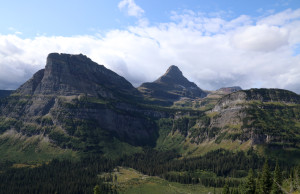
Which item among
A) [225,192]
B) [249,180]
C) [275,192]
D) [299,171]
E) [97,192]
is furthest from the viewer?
[299,171]

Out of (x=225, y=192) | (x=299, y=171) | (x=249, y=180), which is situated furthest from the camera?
(x=299, y=171)

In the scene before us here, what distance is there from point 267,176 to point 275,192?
9.24 metres

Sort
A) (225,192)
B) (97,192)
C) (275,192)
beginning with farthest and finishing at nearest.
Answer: (225,192) < (97,192) < (275,192)

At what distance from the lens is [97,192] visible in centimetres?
10162

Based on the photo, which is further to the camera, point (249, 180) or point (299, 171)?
point (299, 171)

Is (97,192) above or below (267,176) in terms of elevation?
below

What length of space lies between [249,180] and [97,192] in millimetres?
75315

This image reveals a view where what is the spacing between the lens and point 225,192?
11906 centimetres

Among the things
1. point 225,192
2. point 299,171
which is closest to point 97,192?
point 225,192

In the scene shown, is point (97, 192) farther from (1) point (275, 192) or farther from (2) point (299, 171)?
(2) point (299, 171)

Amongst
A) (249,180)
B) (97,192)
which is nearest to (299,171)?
(249,180)

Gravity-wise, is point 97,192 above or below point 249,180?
below

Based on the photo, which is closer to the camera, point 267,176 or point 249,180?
point 267,176

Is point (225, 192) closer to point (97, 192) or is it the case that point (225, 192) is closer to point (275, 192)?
point (275, 192)
